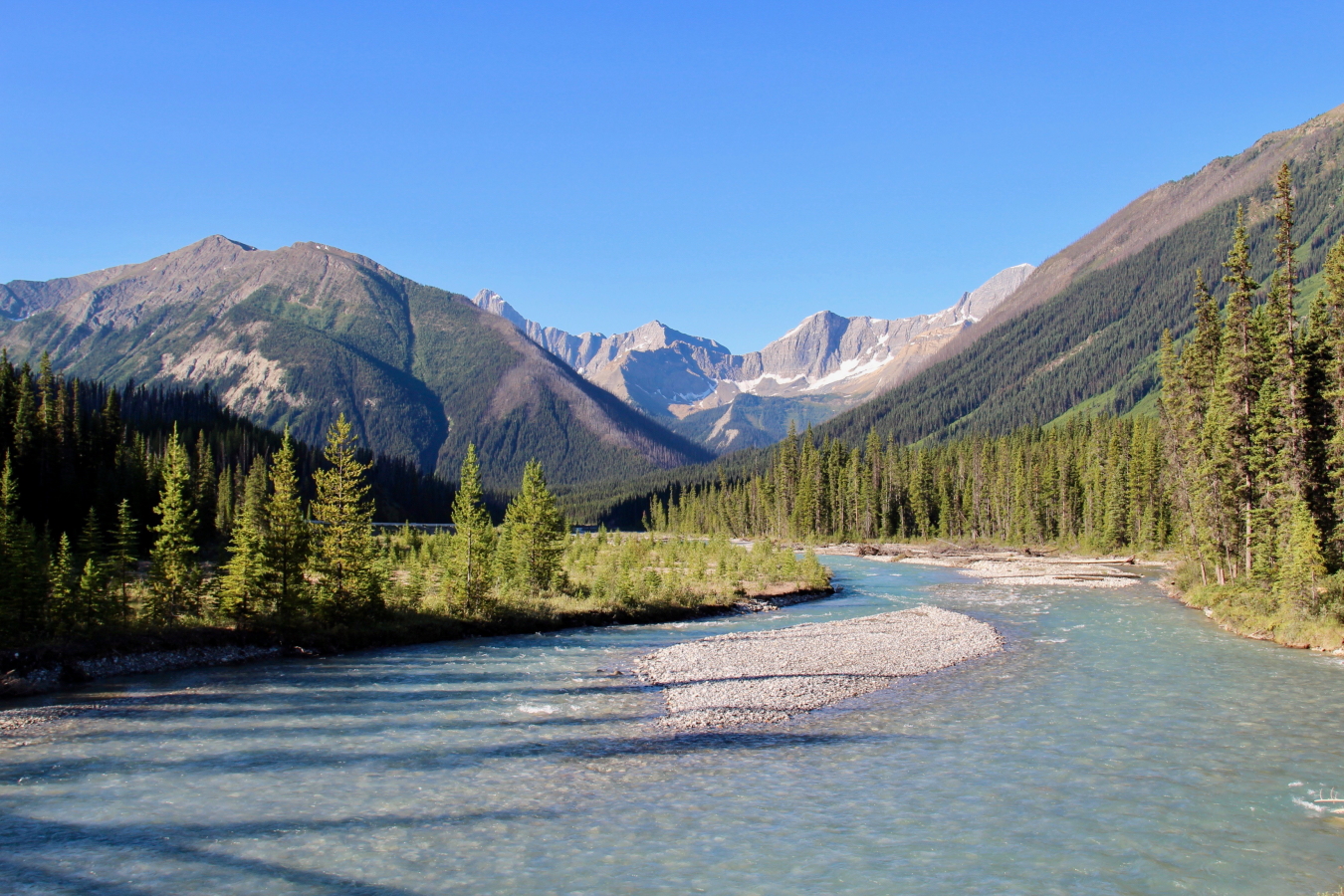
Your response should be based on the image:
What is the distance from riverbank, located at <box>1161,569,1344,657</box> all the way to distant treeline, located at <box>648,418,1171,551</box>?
57918 mm

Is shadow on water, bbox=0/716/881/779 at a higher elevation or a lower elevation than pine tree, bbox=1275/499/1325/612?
lower

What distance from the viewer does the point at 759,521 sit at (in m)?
173

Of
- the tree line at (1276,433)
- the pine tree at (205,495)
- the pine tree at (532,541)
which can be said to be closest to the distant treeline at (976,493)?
the tree line at (1276,433)

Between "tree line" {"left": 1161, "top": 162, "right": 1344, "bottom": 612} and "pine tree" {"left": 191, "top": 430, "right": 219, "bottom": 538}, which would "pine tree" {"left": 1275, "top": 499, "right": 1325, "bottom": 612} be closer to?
"tree line" {"left": 1161, "top": 162, "right": 1344, "bottom": 612}

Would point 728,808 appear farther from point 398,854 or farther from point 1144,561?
point 1144,561

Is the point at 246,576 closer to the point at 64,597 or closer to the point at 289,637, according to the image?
the point at 289,637

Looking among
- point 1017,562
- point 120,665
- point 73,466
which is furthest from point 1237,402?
point 73,466

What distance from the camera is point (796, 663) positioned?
34.7 metres

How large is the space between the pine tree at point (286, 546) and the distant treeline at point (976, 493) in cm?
9697

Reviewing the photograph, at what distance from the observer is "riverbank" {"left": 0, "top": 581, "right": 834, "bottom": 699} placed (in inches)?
1223

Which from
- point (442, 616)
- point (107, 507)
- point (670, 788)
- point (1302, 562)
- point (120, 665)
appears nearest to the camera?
point (670, 788)

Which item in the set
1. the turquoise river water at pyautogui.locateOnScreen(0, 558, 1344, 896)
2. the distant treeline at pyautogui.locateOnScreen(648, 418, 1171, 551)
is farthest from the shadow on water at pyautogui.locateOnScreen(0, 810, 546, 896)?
the distant treeline at pyautogui.locateOnScreen(648, 418, 1171, 551)

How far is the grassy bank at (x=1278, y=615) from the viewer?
35406 mm

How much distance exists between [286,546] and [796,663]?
26564mm
